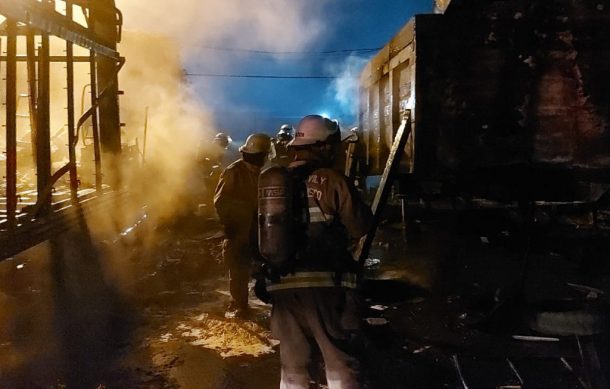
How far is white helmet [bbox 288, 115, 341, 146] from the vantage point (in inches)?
131

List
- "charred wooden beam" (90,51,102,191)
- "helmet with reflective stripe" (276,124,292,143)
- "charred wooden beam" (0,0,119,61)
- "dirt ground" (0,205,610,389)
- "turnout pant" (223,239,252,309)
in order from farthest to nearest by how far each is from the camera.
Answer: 1. "helmet with reflective stripe" (276,124,292,143)
2. "charred wooden beam" (90,51,102,191)
3. "turnout pant" (223,239,252,309)
4. "dirt ground" (0,205,610,389)
5. "charred wooden beam" (0,0,119,61)

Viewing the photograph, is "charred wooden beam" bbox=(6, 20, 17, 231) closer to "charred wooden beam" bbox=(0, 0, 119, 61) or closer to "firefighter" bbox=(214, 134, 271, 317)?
"charred wooden beam" bbox=(0, 0, 119, 61)

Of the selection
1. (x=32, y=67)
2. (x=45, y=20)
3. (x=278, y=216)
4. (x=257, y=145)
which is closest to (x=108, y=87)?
(x=32, y=67)

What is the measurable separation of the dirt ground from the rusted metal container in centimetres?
79

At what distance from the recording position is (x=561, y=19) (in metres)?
5.07

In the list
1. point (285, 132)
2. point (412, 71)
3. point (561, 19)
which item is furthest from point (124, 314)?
point (285, 132)

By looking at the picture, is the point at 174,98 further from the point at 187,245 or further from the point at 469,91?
the point at 469,91

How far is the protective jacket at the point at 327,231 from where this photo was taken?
315 cm

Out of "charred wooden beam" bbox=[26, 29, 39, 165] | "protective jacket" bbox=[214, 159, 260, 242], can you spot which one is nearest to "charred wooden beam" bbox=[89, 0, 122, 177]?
"charred wooden beam" bbox=[26, 29, 39, 165]

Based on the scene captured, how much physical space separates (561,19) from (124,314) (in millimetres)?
5405

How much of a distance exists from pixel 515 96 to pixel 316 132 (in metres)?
2.75

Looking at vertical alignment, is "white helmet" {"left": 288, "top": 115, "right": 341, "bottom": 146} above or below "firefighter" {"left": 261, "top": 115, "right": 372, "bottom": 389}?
above

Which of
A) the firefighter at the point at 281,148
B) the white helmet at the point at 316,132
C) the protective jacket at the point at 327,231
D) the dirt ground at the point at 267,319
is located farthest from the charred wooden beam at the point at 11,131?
the firefighter at the point at 281,148

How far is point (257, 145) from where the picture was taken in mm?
5586
